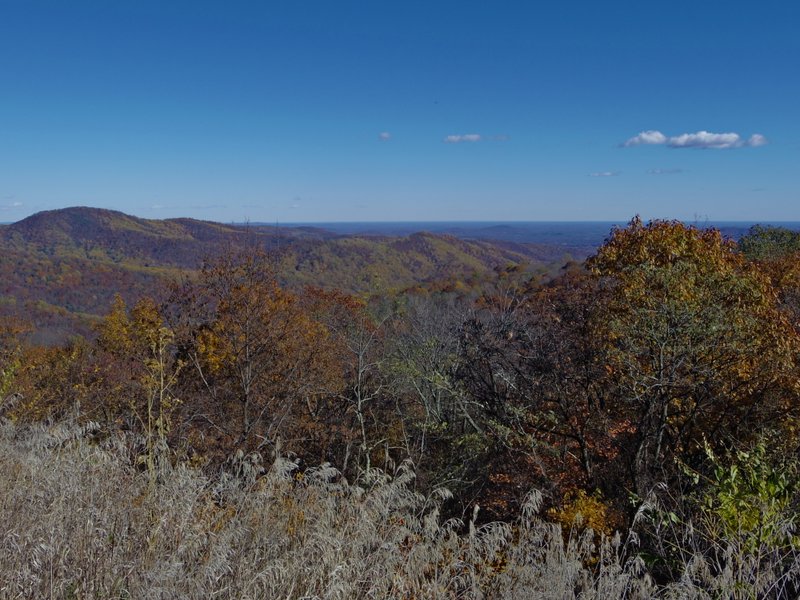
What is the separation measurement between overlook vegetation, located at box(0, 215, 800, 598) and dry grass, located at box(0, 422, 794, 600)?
22 millimetres

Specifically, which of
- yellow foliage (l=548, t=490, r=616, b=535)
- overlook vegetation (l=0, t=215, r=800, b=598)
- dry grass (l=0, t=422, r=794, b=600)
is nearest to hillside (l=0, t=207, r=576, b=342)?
overlook vegetation (l=0, t=215, r=800, b=598)

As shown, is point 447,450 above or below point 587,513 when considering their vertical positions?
below

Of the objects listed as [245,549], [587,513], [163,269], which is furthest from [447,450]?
[163,269]

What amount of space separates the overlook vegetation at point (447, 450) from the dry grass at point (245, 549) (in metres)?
0.02

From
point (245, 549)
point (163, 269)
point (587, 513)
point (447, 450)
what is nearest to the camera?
point (245, 549)

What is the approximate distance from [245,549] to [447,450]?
12.5 meters

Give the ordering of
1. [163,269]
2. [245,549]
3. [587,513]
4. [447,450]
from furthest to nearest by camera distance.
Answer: [163,269] → [447,450] → [587,513] → [245,549]

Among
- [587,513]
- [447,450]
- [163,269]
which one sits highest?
[587,513]

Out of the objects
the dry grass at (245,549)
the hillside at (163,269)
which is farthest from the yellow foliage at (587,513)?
the hillside at (163,269)

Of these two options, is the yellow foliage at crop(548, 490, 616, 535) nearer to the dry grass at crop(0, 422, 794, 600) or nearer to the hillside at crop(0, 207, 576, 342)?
the dry grass at crop(0, 422, 794, 600)

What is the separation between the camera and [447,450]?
15523 millimetres

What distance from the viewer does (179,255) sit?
642 ft

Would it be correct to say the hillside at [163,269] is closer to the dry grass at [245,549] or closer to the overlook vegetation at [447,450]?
the overlook vegetation at [447,450]

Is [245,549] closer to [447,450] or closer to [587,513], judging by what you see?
[587,513]
